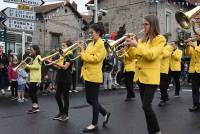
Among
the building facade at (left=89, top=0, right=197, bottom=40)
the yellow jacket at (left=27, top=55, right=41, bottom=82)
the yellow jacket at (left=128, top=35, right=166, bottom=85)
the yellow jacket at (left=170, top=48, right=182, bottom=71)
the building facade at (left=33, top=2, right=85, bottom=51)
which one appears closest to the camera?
the yellow jacket at (left=128, top=35, right=166, bottom=85)

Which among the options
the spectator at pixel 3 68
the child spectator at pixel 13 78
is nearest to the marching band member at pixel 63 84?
the child spectator at pixel 13 78

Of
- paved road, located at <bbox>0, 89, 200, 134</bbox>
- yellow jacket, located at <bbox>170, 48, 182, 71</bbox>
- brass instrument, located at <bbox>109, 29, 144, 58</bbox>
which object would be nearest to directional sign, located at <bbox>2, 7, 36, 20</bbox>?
paved road, located at <bbox>0, 89, 200, 134</bbox>

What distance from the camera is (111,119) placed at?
9719mm

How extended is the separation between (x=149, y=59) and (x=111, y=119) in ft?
9.52

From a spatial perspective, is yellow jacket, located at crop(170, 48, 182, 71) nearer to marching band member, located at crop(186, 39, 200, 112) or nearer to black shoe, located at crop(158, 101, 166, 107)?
black shoe, located at crop(158, 101, 166, 107)

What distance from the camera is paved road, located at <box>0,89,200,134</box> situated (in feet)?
28.0

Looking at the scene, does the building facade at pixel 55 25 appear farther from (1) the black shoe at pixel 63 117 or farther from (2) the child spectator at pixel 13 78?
(1) the black shoe at pixel 63 117

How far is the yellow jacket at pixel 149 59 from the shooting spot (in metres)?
7.02

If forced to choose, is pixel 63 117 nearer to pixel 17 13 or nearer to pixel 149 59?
pixel 149 59

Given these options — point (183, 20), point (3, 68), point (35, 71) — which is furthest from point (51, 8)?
point (183, 20)

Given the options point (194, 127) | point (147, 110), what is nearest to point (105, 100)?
point (194, 127)

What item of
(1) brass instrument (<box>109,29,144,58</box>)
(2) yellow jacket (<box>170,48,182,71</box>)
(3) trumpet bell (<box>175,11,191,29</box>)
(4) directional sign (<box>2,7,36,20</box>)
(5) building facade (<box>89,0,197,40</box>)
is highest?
(5) building facade (<box>89,0,197,40</box>)

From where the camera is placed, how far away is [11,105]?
12.9 meters

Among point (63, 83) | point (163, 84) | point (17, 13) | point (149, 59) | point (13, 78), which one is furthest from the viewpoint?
point (17, 13)
